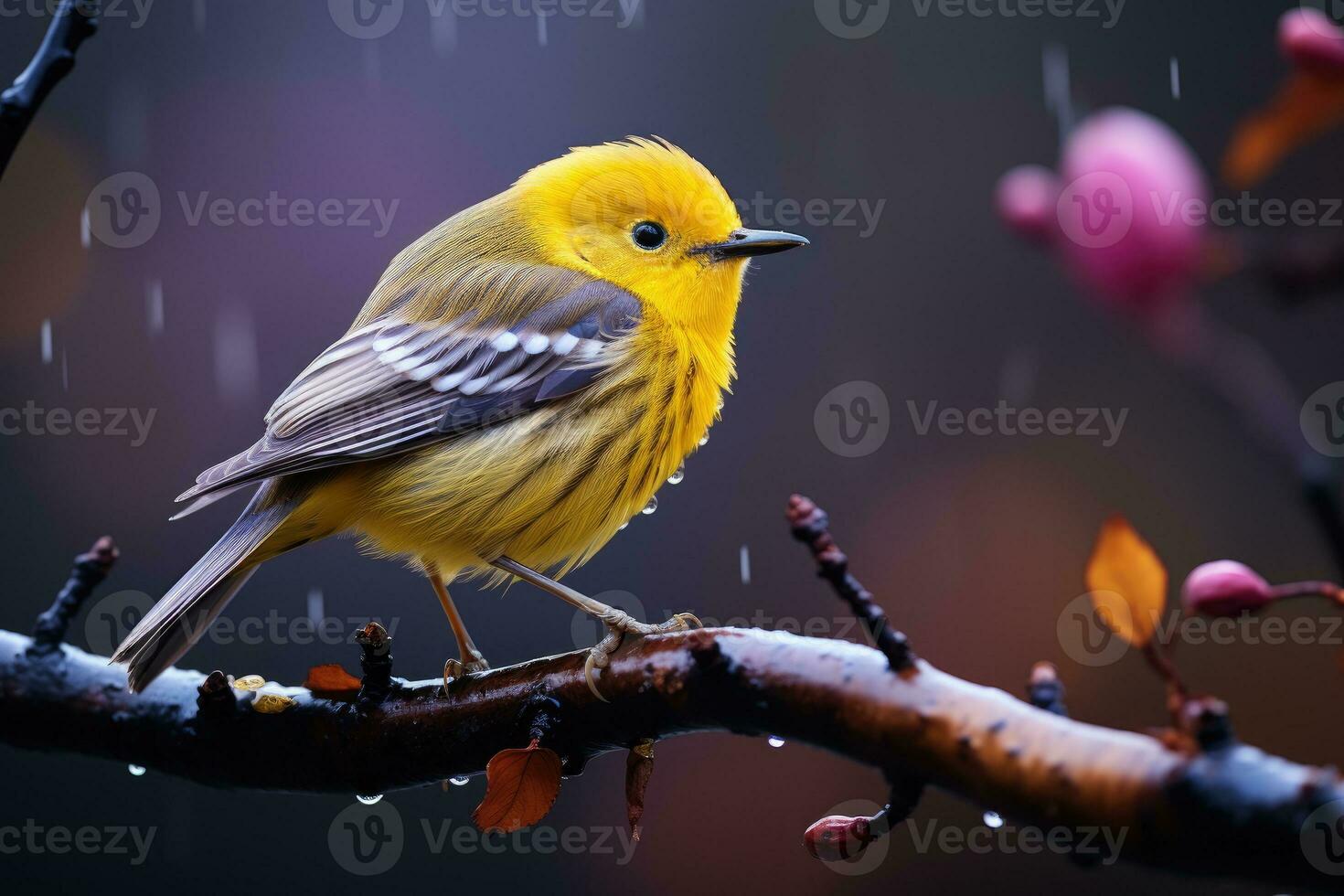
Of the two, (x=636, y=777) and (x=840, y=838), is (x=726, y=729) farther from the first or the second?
(x=840, y=838)

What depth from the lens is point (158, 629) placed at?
1582mm

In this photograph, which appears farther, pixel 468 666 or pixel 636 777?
pixel 468 666

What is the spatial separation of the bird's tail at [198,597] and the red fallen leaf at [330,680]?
0.27m

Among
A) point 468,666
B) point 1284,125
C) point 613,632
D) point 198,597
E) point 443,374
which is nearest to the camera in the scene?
point 1284,125

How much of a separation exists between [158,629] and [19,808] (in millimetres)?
1753

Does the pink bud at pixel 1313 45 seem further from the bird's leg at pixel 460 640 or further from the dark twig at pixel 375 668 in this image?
the bird's leg at pixel 460 640

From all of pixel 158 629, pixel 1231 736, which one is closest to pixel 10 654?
pixel 158 629

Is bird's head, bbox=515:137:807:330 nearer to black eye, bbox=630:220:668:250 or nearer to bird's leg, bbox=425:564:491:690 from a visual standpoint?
black eye, bbox=630:220:668:250

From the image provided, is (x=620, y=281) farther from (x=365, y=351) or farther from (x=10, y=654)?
(x=10, y=654)

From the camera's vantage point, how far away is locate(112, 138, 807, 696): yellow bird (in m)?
1.94

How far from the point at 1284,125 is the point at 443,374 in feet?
6.05

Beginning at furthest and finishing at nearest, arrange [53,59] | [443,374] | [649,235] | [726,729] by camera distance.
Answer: [649,235]
[443,374]
[726,729]
[53,59]

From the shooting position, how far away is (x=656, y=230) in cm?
223

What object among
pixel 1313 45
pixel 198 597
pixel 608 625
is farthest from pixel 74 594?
pixel 1313 45
